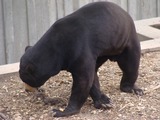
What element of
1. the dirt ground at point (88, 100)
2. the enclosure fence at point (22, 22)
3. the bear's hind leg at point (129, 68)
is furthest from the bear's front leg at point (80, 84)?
the enclosure fence at point (22, 22)

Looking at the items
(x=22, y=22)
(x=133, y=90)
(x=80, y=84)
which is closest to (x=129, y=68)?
(x=133, y=90)

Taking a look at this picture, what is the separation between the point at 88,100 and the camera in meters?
5.30

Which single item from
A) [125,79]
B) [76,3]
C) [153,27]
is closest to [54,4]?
[76,3]

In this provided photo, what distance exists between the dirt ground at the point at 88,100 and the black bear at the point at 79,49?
15 centimetres

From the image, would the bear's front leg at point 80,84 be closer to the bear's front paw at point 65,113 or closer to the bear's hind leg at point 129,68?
the bear's front paw at point 65,113

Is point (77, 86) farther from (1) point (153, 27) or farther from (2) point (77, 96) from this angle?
(1) point (153, 27)

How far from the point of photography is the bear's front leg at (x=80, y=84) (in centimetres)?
474

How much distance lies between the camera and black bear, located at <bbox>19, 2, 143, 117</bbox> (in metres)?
4.74

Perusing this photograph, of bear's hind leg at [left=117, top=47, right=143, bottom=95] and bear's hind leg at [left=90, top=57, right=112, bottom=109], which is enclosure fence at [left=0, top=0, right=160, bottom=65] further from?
bear's hind leg at [left=90, top=57, right=112, bottom=109]

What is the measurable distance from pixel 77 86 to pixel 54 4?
471 centimetres

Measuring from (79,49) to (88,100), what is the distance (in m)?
0.74

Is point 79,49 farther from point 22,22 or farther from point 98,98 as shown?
point 22,22

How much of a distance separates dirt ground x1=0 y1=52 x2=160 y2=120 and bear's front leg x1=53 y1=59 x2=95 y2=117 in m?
0.12

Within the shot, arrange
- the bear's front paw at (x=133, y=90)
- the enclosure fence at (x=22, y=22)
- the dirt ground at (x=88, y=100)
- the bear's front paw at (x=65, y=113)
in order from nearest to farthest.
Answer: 1. the bear's front paw at (x=65, y=113)
2. the dirt ground at (x=88, y=100)
3. the bear's front paw at (x=133, y=90)
4. the enclosure fence at (x=22, y=22)
